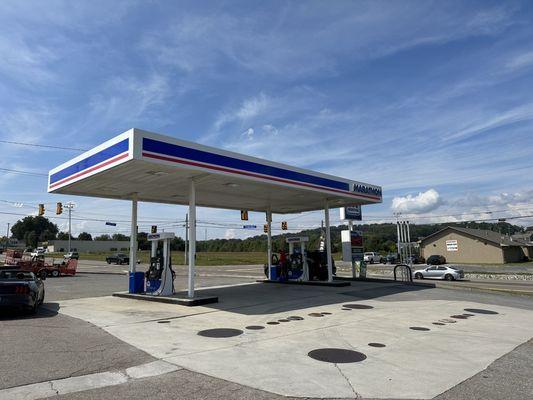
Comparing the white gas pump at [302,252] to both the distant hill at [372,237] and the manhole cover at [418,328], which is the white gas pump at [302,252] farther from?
the distant hill at [372,237]

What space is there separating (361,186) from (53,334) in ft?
51.5

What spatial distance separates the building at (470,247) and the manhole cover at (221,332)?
58.8 meters

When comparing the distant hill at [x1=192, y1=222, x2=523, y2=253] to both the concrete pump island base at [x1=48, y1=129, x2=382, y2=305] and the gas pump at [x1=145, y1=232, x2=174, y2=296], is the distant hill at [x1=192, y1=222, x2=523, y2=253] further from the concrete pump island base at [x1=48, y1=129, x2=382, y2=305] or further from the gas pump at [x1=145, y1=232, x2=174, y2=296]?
the gas pump at [x1=145, y1=232, x2=174, y2=296]

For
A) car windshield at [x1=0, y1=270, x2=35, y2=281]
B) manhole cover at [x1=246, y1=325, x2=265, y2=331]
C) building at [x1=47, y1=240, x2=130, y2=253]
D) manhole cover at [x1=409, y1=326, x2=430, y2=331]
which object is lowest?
manhole cover at [x1=409, y1=326, x2=430, y2=331]

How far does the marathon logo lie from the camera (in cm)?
2050

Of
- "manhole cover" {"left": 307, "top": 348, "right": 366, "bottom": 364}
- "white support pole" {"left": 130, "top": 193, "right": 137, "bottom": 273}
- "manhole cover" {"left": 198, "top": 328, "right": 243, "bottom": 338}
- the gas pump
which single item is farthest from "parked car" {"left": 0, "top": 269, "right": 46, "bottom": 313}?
"manhole cover" {"left": 307, "top": 348, "right": 366, "bottom": 364}

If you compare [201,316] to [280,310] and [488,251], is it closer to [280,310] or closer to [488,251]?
[280,310]

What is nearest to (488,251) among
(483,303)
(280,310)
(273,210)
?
(273,210)

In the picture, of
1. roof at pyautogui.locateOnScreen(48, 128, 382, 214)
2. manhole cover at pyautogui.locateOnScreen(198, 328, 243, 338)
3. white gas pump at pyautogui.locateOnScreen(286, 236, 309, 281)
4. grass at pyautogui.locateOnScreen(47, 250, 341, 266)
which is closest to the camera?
manhole cover at pyautogui.locateOnScreen(198, 328, 243, 338)

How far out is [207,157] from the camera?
1309cm

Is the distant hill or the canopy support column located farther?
the distant hill

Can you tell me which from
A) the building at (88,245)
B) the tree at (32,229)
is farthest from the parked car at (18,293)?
the tree at (32,229)

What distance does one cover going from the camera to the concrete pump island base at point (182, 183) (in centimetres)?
1199

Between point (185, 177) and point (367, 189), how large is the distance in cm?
1069
